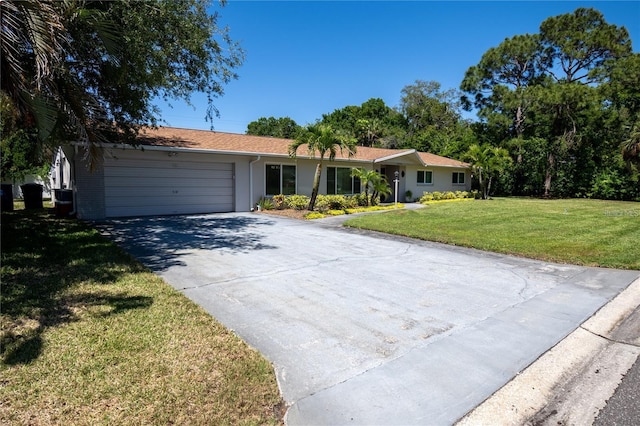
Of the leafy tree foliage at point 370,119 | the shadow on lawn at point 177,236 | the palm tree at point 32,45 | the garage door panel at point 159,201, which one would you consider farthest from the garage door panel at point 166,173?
the leafy tree foliage at point 370,119

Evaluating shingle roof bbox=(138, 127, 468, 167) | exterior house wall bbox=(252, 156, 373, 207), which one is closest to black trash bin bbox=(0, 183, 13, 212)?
shingle roof bbox=(138, 127, 468, 167)

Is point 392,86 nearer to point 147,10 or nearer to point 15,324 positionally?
point 147,10

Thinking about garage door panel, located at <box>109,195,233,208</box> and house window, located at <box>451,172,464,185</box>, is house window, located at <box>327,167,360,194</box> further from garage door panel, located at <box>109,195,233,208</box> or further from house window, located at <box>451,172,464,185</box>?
house window, located at <box>451,172,464,185</box>

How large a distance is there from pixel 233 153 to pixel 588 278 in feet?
42.2

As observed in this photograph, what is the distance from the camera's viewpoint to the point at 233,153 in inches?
603

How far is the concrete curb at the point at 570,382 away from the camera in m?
2.71

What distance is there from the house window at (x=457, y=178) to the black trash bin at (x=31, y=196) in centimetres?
2607

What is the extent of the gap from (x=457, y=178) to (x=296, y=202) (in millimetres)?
16966

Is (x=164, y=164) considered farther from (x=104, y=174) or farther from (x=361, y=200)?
(x=361, y=200)

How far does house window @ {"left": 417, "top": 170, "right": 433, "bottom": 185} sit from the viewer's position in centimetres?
2508

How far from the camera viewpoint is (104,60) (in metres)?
8.09

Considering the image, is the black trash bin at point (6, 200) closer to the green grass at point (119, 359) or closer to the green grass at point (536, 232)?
the green grass at point (119, 359)

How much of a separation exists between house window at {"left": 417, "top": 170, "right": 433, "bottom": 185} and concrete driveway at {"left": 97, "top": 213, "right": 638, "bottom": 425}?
16601 millimetres

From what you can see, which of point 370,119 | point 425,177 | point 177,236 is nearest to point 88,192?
point 177,236
